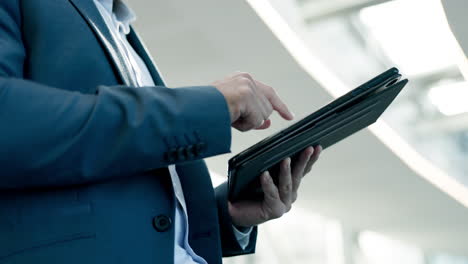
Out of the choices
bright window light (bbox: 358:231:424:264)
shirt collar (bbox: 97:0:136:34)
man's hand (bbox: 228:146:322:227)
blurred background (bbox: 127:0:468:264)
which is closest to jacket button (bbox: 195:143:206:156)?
man's hand (bbox: 228:146:322:227)

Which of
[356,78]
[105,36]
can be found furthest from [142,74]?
[356,78]

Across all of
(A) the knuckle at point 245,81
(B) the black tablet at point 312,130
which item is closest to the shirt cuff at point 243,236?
(B) the black tablet at point 312,130

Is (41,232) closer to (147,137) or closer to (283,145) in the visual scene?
(147,137)

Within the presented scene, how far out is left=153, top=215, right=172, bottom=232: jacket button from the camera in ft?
4.34

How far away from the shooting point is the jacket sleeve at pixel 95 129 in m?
1.16

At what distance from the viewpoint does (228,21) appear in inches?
210

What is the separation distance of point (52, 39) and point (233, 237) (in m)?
0.78

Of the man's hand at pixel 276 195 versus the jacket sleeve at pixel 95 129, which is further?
the man's hand at pixel 276 195

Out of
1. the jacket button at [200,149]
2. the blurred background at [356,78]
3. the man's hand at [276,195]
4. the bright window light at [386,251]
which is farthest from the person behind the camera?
the bright window light at [386,251]

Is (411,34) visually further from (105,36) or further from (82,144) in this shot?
(82,144)

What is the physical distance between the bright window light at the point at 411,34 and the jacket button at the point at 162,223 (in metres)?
5.02

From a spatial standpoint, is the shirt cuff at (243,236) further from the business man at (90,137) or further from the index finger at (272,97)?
the index finger at (272,97)

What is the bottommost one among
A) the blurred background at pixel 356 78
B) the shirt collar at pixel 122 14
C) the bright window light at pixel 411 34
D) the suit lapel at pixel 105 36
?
the suit lapel at pixel 105 36

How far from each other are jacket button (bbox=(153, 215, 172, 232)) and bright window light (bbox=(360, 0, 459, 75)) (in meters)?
5.02
